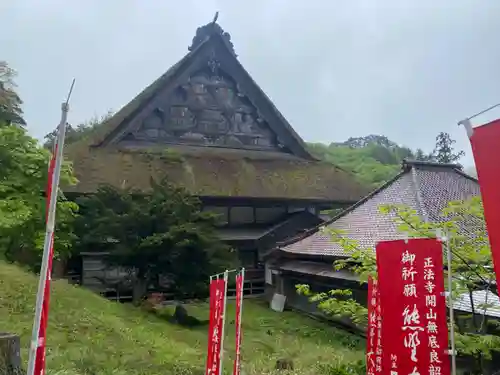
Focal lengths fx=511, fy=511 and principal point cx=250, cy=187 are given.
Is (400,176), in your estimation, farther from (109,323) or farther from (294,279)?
(109,323)

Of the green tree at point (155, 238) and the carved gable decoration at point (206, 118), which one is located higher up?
the carved gable decoration at point (206, 118)

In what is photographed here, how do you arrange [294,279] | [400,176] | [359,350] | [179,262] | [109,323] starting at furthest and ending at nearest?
[294,279] < [400,176] < [179,262] < [359,350] < [109,323]

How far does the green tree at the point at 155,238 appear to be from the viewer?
38.7 ft

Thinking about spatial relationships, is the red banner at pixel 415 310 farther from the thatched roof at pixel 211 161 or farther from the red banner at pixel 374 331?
the thatched roof at pixel 211 161

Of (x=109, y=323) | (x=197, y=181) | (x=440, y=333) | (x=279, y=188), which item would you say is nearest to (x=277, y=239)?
(x=279, y=188)

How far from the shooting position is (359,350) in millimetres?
10445

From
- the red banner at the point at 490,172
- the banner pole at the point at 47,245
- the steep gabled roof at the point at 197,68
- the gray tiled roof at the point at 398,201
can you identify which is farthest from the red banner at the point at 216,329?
the steep gabled roof at the point at 197,68

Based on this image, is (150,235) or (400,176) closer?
(150,235)

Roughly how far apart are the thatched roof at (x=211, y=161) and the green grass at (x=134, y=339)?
5045mm

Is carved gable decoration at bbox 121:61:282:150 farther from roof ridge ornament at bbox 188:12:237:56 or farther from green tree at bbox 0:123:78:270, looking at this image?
green tree at bbox 0:123:78:270

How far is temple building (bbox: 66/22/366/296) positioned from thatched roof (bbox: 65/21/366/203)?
35mm

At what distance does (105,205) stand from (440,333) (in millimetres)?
10389

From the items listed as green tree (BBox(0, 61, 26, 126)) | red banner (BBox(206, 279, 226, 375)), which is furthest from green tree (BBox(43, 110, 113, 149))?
red banner (BBox(206, 279, 226, 375))

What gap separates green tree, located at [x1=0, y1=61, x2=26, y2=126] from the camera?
1642cm
